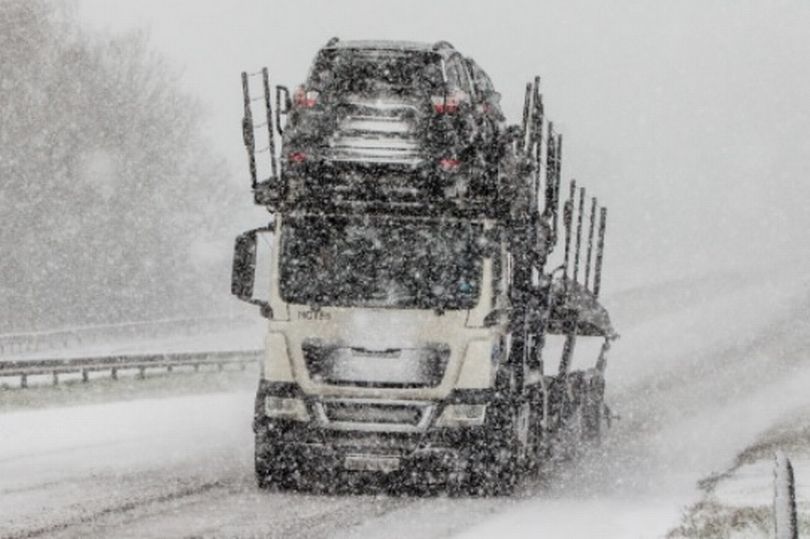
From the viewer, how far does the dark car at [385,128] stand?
15.6 meters

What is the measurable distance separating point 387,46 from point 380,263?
83.8 inches

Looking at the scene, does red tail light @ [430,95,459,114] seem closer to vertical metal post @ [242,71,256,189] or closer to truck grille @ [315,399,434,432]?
vertical metal post @ [242,71,256,189]

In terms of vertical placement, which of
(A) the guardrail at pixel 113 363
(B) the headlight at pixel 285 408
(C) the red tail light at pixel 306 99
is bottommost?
(A) the guardrail at pixel 113 363

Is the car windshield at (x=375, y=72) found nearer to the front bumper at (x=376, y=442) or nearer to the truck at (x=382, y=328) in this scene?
the truck at (x=382, y=328)

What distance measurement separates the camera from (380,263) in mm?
15672

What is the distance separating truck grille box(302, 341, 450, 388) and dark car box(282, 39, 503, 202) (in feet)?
4.69

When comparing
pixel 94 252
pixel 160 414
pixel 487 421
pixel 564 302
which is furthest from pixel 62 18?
pixel 487 421

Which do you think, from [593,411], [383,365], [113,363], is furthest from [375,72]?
[113,363]

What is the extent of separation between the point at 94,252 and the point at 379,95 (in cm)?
4102

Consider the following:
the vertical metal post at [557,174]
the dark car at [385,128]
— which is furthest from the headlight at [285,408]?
the vertical metal post at [557,174]

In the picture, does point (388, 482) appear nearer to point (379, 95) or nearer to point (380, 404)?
point (380, 404)

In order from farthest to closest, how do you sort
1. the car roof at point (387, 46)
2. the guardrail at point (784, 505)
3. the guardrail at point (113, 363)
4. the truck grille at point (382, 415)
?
the guardrail at point (113, 363) → the car roof at point (387, 46) → the truck grille at point (382, 415) → the guardrail at point (784, 505)

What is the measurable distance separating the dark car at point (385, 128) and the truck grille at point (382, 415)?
1903mm

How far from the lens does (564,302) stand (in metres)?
19.7
